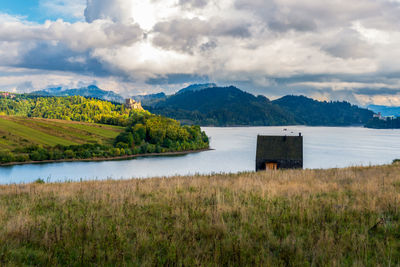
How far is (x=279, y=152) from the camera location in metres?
47.1

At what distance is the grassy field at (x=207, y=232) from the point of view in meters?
5.11

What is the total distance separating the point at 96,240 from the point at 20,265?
135 centimetres

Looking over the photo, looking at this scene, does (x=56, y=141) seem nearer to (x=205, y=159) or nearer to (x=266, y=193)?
(x=205, y=159)

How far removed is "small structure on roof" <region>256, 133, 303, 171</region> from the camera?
1823 inches

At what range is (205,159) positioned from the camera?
13312 cm

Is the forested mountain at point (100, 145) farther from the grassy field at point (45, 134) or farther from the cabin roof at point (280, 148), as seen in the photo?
the cabin roof at point (280, 148)

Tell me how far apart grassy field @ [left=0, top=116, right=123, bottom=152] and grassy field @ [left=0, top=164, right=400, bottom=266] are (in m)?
144

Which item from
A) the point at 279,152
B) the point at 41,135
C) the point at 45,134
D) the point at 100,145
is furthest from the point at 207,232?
the point at 45,134

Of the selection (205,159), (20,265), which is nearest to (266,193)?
(20,265)

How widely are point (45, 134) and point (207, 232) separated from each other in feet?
574

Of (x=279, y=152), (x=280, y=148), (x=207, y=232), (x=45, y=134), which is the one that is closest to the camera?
(x=207, y=232)

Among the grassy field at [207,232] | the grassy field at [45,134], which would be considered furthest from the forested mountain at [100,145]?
the grassy field at [207,232]

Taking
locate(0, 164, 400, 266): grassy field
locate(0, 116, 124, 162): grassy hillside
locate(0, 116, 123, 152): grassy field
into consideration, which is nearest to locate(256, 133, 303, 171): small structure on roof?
locate(0, 164, 400, 266): grassy field

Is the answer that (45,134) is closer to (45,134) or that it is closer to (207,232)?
(45,134)
